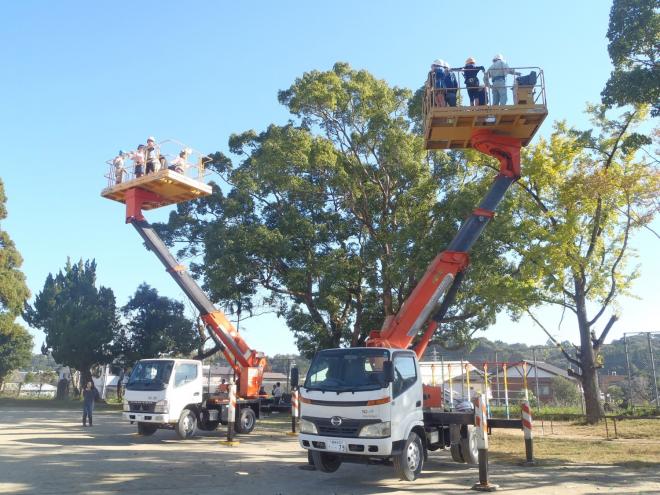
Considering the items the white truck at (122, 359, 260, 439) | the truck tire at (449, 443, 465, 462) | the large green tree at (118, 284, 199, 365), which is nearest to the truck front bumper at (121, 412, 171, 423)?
the white truck at (122, 359, 260, 439)

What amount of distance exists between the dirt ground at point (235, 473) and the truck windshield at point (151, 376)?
160 centimetres

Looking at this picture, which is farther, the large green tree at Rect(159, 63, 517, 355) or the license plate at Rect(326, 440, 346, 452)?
the large green tree at Rect(159, 63, 517, 355)

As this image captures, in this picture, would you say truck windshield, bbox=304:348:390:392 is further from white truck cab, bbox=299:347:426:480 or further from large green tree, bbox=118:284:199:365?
large green tree, bbox=118:284:199:365

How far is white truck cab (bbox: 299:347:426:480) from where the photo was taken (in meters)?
8.89

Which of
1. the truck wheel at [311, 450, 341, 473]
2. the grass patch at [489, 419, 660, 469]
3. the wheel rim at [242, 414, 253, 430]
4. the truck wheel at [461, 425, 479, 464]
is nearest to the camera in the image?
the truck wheel at [311, 450, 341, 473]

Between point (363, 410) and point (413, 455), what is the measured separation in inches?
57.2

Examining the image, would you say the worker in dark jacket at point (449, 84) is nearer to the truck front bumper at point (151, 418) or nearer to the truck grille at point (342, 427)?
the truck grille at point (342, 427)

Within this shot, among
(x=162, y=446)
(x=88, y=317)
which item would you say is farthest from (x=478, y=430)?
(x=88, y=317)

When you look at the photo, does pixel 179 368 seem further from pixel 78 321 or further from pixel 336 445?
pixel 78 321

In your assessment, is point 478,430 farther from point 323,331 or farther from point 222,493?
point 323,331

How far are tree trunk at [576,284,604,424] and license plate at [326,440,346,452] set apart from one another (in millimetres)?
15533

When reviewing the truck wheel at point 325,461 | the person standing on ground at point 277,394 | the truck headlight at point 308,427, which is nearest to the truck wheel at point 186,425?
the person standing on ground at point 277,394

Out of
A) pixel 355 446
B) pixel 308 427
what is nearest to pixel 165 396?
pixel 308 427

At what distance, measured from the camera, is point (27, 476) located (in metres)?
9.82
